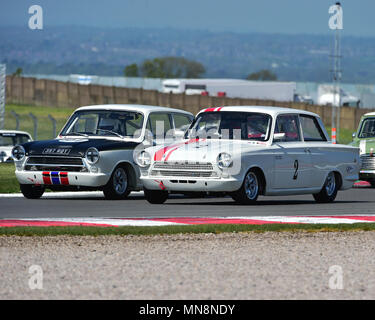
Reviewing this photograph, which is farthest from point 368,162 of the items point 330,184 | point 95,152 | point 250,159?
point 95,152

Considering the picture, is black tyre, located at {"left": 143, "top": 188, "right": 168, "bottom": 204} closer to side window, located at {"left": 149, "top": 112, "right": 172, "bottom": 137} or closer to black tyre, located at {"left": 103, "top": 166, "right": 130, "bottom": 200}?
black tyre, located at {"left": 103, "top": 166, "right": 130, "bottom": 200}

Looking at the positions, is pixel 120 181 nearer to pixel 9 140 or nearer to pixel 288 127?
pixel 288 127

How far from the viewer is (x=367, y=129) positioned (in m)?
22.8

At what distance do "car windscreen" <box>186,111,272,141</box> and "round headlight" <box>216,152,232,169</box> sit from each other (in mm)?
1061

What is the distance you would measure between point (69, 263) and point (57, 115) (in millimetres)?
56404

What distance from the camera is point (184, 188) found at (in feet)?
53.3

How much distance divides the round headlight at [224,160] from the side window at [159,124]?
260 cm

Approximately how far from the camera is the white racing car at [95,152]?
17188mm

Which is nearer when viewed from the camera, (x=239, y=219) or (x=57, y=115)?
(x=239, y=219)

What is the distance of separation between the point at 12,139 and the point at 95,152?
13664 mm
